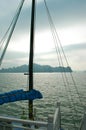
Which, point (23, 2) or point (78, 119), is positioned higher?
point (23, 2)

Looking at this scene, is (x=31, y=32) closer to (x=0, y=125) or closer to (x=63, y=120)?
(x=0, y=125)

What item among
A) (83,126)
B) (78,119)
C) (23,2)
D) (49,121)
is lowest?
(78,119)

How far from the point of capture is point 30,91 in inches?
477

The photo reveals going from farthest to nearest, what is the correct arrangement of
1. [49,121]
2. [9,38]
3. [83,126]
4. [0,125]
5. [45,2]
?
1. [45,2]
2. [9,38]
3. [83,126]
4. [0,125]
5. [49,121]

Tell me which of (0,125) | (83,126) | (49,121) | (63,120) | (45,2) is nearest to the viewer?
(49,121)

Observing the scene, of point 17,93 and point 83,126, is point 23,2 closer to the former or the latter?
point 17,93

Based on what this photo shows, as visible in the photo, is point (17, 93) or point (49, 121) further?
point (17, 93)

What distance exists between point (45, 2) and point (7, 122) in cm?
1056

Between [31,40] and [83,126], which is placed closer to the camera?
[83,126]

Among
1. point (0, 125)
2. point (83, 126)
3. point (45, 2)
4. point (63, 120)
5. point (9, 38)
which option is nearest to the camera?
point (0, 125)

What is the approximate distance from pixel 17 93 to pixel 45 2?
6.96 m

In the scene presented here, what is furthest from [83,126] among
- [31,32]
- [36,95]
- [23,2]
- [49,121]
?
[23,2]

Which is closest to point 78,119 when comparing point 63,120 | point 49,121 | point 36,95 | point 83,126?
point 63,120

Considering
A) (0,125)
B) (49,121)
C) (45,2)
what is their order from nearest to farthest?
(49,121), (0,125), (45,2)
